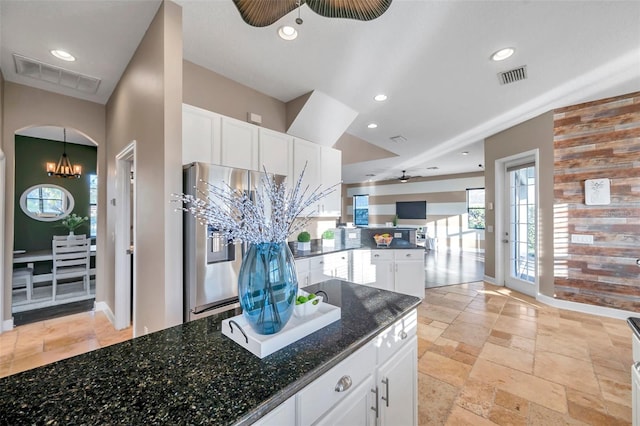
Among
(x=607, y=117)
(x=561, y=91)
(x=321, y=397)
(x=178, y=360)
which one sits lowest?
(x=321, y=397)

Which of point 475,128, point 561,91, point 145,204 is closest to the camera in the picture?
point 145,204

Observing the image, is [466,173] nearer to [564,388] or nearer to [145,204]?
[564,388]

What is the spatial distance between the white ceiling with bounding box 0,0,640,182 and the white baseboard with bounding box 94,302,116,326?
2.85 meters

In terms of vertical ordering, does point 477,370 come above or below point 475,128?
below

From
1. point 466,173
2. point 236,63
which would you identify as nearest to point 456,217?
point 466,173

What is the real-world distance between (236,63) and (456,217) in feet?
29.2

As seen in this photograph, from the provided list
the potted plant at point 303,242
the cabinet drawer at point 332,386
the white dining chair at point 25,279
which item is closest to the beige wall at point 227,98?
the potted plant at point 303,242

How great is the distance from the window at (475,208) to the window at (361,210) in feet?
13.7

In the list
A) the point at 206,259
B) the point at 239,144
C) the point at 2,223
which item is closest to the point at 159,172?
the point at 206,259

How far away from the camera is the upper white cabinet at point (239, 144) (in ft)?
9.32

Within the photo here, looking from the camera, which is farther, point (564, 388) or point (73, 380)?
point (564, 388)

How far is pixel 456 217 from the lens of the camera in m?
9.41

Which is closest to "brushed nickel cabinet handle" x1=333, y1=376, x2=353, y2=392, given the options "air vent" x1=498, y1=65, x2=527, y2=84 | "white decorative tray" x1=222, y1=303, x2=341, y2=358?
"white decorative tray" x1=222, y1=303, x2=341, y2=358

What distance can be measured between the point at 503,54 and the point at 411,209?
26.8 feet
